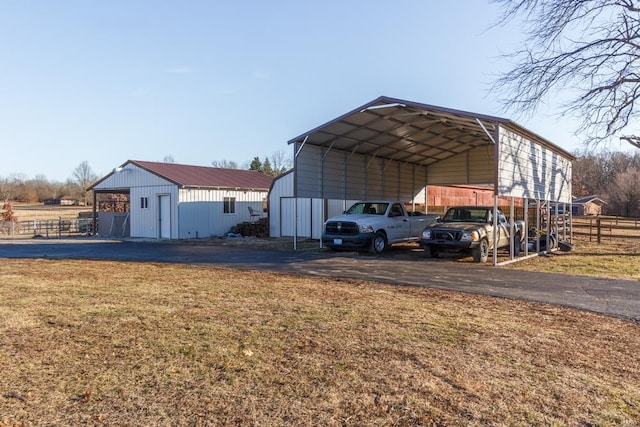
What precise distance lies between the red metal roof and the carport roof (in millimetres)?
9449

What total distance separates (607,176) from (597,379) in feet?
313

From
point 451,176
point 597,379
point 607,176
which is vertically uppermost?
point 607,176

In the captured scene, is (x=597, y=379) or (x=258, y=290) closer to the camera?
(x=597, y=379)

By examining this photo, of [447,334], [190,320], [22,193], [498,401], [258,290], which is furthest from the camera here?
[22,193]

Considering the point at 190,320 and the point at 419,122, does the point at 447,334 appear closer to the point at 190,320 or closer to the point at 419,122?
the point at 190,320

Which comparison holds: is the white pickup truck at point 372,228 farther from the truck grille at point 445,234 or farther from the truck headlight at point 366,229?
the truck grille at point 445,234

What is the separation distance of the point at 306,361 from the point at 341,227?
11.4 m

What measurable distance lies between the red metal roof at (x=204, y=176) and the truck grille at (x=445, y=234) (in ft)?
46.9

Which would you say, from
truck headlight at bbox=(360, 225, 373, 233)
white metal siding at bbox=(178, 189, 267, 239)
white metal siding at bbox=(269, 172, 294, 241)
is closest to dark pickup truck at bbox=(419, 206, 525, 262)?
truck headlight at bbox=(360, 225, 373, 233)

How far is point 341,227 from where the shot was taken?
623 inches

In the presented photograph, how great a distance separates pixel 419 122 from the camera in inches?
674

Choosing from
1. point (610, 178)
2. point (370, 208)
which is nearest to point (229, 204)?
point (370, 208)

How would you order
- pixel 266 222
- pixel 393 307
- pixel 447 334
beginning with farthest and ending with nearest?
1. pixel 266 222
2. pixel 393 307
3. pixel 447 334

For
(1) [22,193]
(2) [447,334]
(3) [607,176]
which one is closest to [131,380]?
(2) [447,334]
